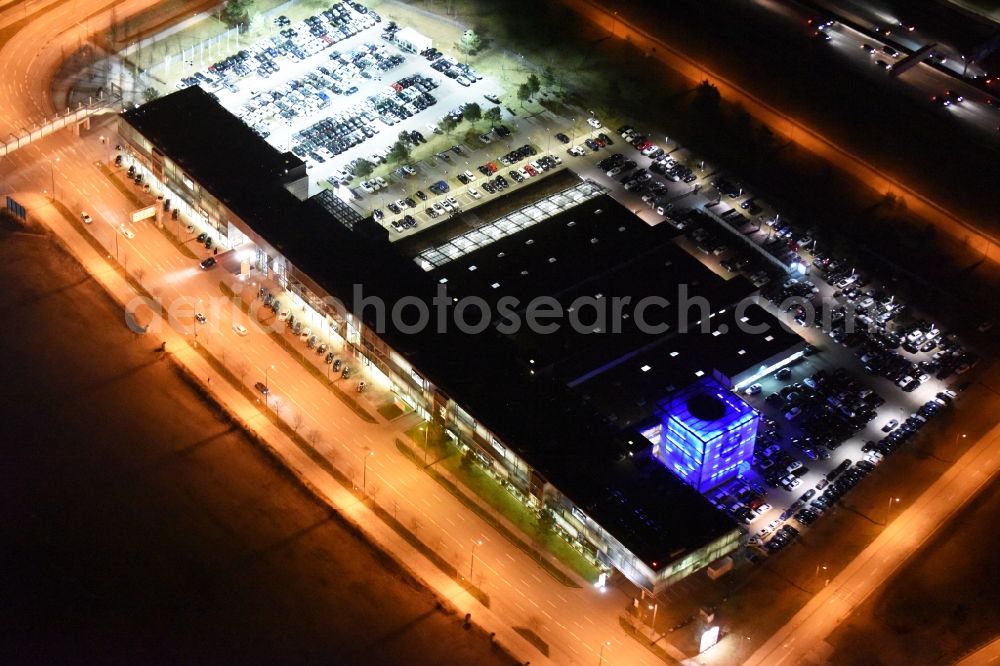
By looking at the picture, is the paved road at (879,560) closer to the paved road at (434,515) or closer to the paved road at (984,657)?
the paved road at (984,657)

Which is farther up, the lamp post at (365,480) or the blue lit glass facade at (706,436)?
the blue lit glass facade at (706,436)

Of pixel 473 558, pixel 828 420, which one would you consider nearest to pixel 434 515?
pixel 473 558

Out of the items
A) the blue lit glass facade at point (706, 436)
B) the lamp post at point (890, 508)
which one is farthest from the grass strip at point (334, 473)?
the lamp post at point (890, 508)

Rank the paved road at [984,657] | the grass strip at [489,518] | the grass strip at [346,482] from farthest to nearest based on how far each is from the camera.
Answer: the grass strip at [489,518] < the grass strip at [346,482] < the paved road at [984,657]

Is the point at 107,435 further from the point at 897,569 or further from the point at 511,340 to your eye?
the point at 897,569

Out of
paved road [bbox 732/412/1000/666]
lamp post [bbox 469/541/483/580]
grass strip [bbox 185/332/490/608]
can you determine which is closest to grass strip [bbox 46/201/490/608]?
grass strip [bbox 185/332/490/608]

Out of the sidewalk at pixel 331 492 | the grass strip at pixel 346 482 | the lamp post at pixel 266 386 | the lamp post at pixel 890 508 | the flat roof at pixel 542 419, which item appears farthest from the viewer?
the lamp post at pixel 266 386

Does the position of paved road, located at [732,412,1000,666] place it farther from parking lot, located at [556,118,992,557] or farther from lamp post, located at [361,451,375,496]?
lamp post, located at [361,451,375,496]

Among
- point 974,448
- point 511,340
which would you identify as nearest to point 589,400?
point 511,340

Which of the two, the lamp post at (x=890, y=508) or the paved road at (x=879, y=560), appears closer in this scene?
the paved road at (x=879, y=560)
